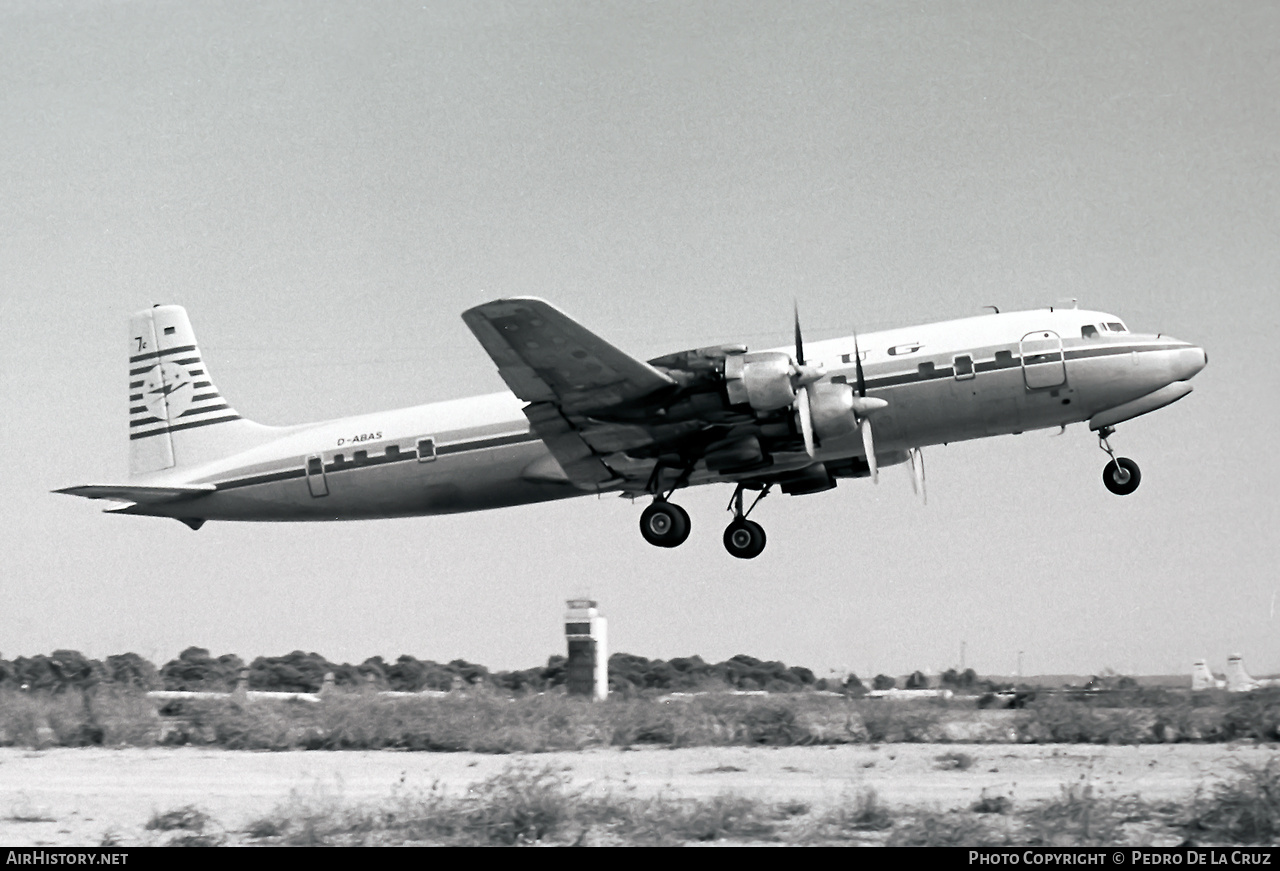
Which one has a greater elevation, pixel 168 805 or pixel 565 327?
pixel 565 327

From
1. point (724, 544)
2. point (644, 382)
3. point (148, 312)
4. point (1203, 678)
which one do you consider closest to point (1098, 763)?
point (724, 544)

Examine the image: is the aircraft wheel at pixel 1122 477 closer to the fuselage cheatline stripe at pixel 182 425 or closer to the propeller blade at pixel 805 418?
the propeller blade at pixel 805 418

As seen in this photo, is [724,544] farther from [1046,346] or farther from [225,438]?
[225,438]

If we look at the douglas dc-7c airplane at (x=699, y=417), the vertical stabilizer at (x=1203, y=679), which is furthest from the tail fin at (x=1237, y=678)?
the douglas dc-7c airplane at (x=699, y=417)

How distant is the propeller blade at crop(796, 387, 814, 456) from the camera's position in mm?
21078

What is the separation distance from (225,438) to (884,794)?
1585 cm

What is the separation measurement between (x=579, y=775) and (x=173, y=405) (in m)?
13.0

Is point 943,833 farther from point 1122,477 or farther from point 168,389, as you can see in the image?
point 168,389

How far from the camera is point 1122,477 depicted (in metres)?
23.1

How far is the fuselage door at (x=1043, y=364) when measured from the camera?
22.0m

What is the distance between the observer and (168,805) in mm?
20875

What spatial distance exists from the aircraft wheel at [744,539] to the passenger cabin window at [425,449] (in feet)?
19.0

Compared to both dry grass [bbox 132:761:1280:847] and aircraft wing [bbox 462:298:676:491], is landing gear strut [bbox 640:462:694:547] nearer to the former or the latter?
aircraft wing [bbox 462:298:676:491]

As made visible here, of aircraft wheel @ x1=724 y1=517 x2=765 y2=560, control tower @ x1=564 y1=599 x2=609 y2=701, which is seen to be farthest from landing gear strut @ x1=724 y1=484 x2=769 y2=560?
control tower @ x1=564 y1=599 x2=609 y2=701
